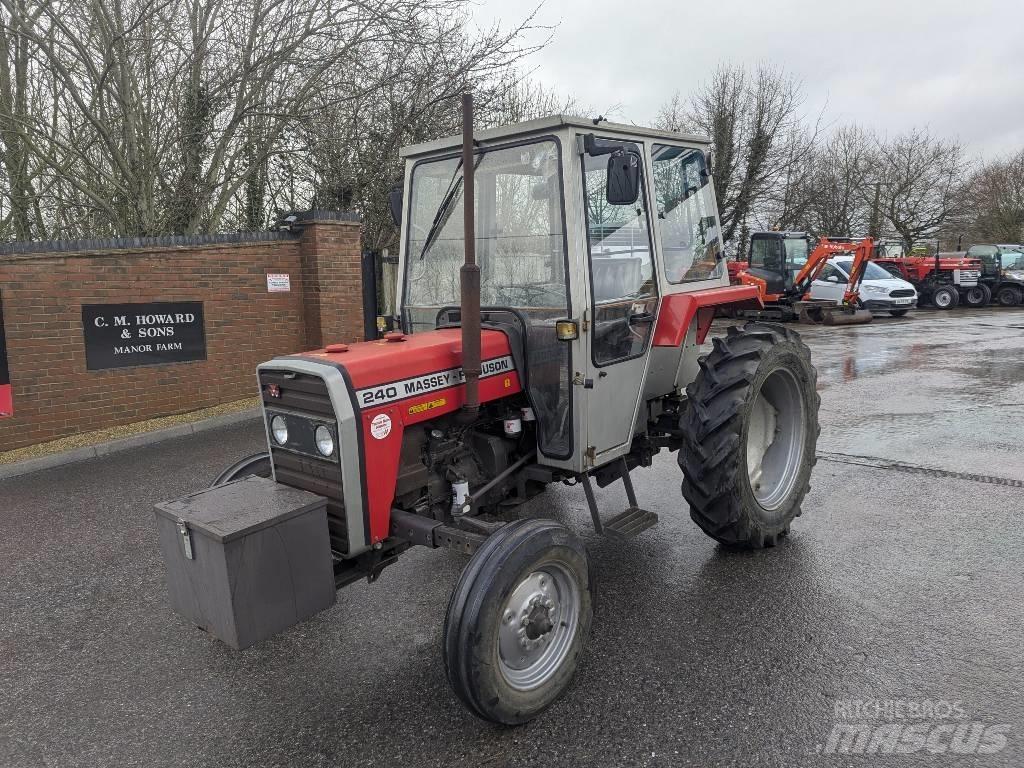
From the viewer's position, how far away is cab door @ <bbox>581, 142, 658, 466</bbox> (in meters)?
3.69

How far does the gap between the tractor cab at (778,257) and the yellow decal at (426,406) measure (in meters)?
18.8

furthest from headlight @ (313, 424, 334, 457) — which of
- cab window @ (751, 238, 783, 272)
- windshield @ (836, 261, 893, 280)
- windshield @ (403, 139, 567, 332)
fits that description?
windshield @ (836, 261, 893, 280)

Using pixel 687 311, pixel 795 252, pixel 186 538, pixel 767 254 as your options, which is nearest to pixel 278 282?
pixel 687 311

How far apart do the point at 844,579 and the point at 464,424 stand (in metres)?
2.25

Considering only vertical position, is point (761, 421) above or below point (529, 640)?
above

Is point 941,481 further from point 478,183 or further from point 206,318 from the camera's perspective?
point 206,318

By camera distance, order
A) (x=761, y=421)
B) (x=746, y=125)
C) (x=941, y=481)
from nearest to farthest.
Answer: (x=761, y=421), (x=941, y=481), (x=746, y=125)

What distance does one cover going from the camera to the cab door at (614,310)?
3.69 metres

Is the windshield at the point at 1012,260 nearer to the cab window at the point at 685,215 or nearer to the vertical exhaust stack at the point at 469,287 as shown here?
the cab window at the point at 685,215

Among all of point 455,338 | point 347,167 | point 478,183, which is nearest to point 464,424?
point 455,338

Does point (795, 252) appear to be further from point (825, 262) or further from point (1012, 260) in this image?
point (1012, 260)

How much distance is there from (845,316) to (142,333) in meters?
16.9

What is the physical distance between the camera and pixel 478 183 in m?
3.92

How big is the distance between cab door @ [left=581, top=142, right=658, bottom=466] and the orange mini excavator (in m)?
14.7
